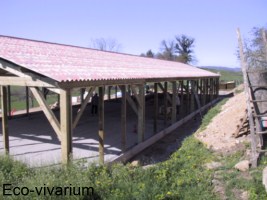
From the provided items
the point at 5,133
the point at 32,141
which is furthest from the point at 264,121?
the point at 32,141

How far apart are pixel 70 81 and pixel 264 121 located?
4.69 m

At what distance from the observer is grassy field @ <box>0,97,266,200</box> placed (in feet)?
16.8

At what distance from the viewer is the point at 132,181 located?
593cm

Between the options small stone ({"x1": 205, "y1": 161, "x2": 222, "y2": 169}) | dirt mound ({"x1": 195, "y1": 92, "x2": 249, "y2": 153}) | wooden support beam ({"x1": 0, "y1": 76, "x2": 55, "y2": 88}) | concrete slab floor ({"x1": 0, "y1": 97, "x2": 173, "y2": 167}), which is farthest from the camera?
concrete slab floor ({"x1": 0, "y1": 97, "x2": 173, "y2": 167})

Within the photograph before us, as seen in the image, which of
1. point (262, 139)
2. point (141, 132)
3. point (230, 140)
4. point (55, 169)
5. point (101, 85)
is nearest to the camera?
point (55, 169)

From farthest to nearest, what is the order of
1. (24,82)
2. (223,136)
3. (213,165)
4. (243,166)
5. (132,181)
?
(223,136)
(213,165)
(24,82)
(243,166)
(132,181)

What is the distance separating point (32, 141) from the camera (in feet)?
35.1

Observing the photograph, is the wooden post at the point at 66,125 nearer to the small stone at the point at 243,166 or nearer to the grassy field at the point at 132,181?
the grassy field at the point at 132,181

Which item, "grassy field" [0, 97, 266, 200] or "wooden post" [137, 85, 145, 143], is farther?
"wooden post" [137, 85, 145, 143]

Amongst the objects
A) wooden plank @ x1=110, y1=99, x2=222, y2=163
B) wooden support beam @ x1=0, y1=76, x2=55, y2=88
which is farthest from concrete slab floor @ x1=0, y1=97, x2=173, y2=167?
wooden support beam @ x1=0, y1=76, x2=55, y2=88

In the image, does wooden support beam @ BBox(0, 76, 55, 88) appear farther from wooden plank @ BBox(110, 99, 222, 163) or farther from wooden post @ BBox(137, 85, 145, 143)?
wooden post @ BBox(137, 85, 145, 143)

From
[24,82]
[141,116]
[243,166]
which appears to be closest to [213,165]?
[243,166]

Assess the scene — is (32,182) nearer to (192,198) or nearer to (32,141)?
(192,198)

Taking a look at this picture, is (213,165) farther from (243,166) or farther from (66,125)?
(66,125)
